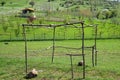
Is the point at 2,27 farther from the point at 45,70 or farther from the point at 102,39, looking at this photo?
the point at 45,70

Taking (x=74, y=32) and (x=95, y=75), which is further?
(x=74, y=32)

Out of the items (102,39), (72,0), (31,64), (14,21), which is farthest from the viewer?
(72,0)

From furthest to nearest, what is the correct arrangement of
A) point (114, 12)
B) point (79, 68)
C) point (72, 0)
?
point (72, 0) < point (114, 12) < point (79, 68)

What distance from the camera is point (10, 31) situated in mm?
67312

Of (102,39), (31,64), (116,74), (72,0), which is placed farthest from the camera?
(72,0)

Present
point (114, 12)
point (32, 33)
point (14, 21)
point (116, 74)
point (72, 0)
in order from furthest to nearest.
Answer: point (72, 0), point (114, 12), point (14, 21), point (32, 33), point (116, 74)

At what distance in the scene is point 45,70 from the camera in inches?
822

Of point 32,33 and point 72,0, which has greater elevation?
point 72,0

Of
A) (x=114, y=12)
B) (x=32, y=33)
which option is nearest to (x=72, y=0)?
(x=114, y=12)

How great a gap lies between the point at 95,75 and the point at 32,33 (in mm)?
46458

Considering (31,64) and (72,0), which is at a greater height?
(72,0)

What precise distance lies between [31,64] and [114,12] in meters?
86.6

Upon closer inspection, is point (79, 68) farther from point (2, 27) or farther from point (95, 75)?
point (2, 27)

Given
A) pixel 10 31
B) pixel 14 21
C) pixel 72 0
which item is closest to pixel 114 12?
pixel 14 21
